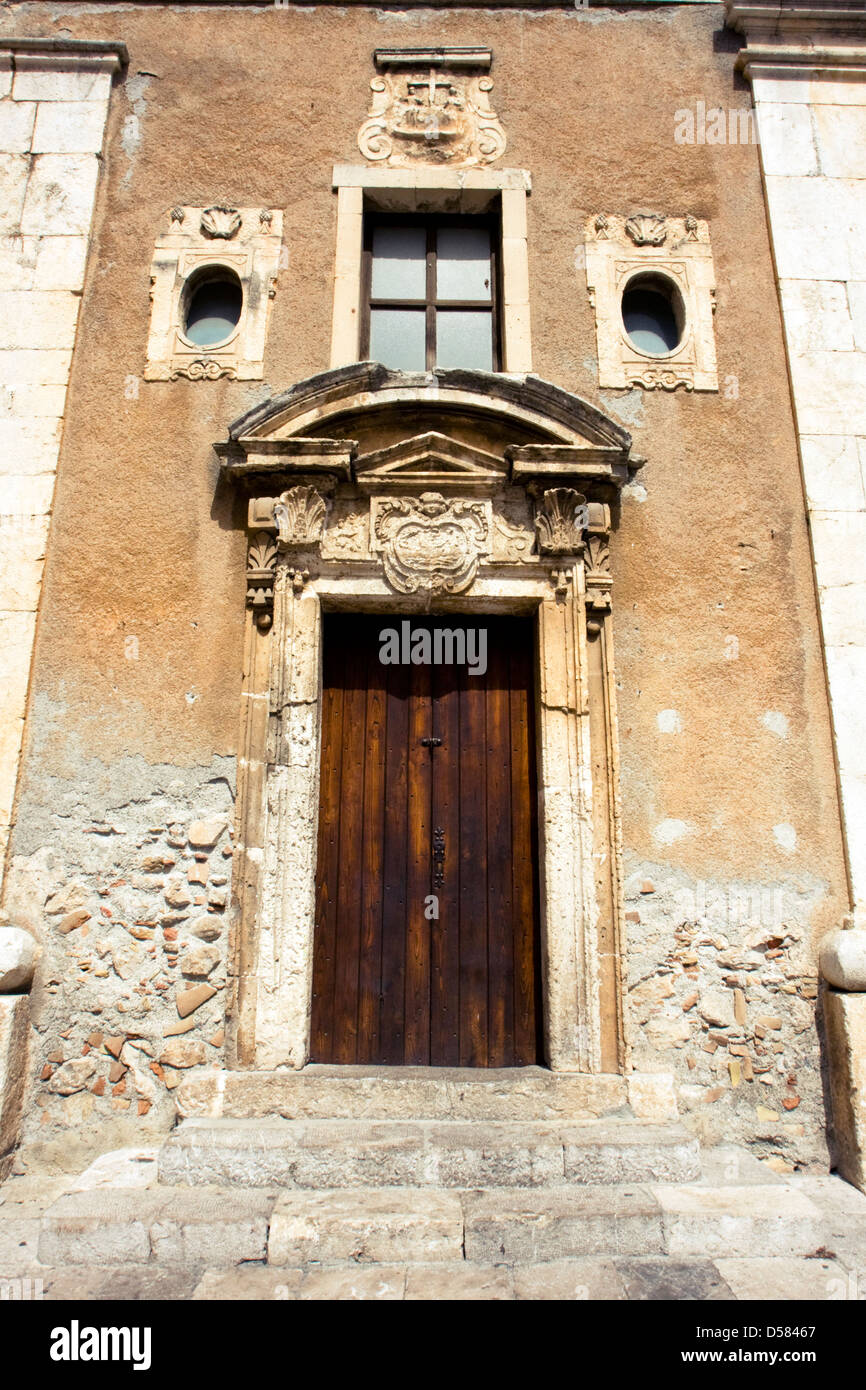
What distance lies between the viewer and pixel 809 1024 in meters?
3.80

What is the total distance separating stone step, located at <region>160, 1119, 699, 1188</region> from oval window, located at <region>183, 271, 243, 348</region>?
3902 millimetres

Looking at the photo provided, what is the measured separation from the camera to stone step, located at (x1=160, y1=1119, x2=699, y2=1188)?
3.23 metres

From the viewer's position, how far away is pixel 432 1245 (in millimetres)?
2908

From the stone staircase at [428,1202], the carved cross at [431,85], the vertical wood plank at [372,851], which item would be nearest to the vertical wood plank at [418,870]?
the vertical wood plank at [372,851]

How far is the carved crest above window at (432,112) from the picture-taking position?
194 inches

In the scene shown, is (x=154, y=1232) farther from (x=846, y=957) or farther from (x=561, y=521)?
(x=561, y=521)

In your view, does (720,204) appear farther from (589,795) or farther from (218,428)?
(589,795)

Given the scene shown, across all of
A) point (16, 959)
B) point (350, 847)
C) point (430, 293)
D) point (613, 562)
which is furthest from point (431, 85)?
point (16, 959)

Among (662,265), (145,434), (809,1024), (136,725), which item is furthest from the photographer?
(662,265)

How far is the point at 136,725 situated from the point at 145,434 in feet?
4.98

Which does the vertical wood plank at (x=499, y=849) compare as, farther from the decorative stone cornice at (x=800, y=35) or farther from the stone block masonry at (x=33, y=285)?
the decorative stone cornice at (x=800, y=35)

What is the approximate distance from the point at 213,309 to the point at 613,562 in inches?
103

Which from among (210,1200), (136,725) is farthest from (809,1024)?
(136,725)

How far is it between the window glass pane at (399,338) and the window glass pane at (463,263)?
0.75ft
